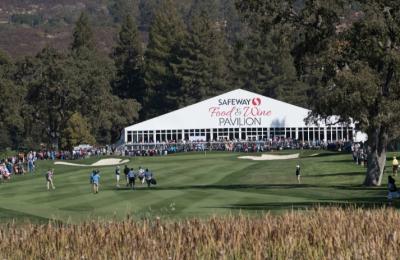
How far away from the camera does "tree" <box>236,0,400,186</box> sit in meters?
54.8

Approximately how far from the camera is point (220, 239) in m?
23.9

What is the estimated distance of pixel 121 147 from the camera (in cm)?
12200

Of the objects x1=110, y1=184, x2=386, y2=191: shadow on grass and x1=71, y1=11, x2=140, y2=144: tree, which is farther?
x1=71, y1=11, x2=140, y2=144: tree

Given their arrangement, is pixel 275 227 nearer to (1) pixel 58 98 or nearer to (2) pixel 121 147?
(2) pixel 121 147

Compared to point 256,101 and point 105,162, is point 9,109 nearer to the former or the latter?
point 105,162

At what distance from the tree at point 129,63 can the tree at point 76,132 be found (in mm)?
32530

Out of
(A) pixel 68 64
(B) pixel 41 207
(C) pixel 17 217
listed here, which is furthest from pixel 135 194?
(A) pixel 68 64

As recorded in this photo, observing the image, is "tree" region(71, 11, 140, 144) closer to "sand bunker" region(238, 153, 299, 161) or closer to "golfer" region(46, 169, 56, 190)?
"sand bunker" region(238, 153, 299, 161)

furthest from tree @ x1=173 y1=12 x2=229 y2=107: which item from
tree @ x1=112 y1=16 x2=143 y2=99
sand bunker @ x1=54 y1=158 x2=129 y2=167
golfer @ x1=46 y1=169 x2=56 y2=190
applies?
golfer @ x1=46 y1=169 x2=56 y2=190

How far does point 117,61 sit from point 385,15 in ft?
378

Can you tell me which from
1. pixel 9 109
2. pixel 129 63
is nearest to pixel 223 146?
pixel 9 109

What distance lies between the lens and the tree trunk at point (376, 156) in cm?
5766

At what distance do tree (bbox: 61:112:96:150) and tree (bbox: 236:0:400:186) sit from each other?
2807 inches

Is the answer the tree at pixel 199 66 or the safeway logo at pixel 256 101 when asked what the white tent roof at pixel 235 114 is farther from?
the tree at pixel 199 66
